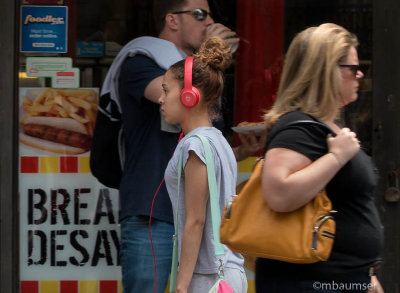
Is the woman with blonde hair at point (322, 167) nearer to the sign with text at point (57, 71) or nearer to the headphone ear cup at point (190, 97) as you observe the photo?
the headphone ear cup at point (190, 97)

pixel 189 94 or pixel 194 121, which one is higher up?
pixel 189 94

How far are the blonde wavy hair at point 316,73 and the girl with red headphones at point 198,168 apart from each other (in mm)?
574

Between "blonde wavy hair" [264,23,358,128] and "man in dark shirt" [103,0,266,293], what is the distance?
1.27 metres

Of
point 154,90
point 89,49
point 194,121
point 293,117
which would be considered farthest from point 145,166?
point 293,117

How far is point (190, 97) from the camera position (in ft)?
10.5

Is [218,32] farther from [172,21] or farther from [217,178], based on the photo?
[217,178]

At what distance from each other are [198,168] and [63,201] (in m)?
1.83

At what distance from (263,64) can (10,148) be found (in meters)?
1.62

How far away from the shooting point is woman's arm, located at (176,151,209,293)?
10.0ft

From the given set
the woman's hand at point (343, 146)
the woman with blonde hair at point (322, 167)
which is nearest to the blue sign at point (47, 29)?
the woman with blonde hair at point (322, 167)

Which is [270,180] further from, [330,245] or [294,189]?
[330,245]

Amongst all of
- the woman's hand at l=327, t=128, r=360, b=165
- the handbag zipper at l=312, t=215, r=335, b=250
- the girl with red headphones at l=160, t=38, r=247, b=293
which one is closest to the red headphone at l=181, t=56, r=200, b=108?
the girl with red headphones at l=160, t=38, r=247, b=293

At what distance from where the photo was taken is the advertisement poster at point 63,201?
4.67 metres

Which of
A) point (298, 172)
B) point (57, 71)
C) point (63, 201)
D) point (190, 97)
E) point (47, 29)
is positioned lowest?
point (63, 201)
